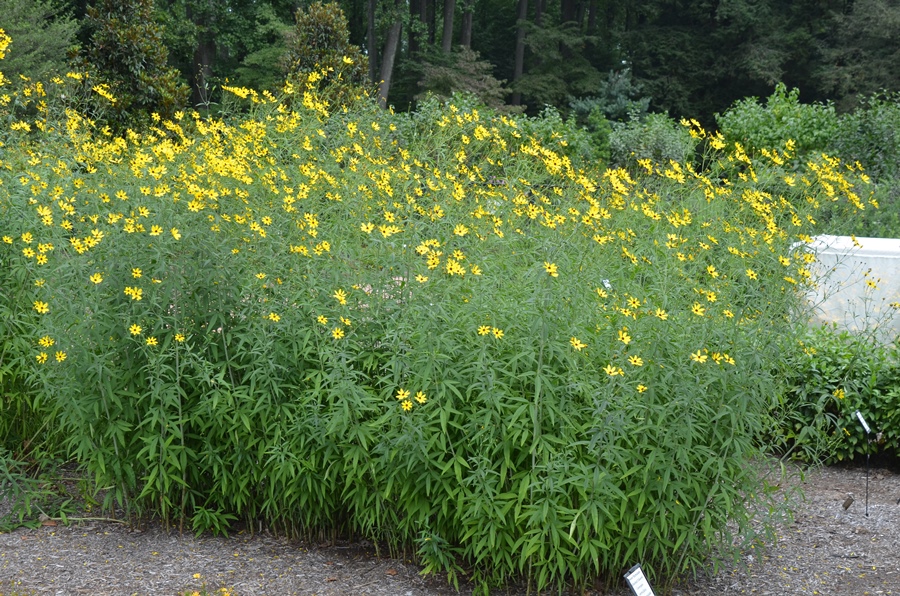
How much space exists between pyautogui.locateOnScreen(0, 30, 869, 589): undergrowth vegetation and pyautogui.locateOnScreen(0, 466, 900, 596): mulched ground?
12 cm

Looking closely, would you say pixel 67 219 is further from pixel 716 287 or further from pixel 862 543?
pixel 862 543

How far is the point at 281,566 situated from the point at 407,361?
39.0 inches

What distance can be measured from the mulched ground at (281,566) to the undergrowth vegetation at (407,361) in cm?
12

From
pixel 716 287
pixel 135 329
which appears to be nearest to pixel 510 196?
pixel 716 287

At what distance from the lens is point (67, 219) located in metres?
3.55

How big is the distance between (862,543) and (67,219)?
356cm

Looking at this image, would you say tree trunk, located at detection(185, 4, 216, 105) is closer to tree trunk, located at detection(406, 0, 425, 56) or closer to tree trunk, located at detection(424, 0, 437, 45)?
tree trunk, located at detection(406, 0, 425, 56)

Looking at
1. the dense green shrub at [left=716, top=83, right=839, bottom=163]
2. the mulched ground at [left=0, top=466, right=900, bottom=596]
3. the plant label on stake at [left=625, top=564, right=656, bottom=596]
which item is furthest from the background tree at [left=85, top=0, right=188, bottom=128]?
the plant label on stake at [left=625, top=564, right=656, bottom=596]

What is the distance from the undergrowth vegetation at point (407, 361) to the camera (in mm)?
2779

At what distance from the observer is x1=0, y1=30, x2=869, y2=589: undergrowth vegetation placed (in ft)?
9.12

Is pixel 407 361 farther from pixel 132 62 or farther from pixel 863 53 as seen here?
pixel 863 53

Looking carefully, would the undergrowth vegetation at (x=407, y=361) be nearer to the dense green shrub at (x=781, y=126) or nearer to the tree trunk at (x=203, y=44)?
the dense green shrub at (x=781, y=126)

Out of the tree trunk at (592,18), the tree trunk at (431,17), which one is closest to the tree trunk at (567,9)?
the tree trunk at (592,18)

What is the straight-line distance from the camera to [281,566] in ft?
10.6
